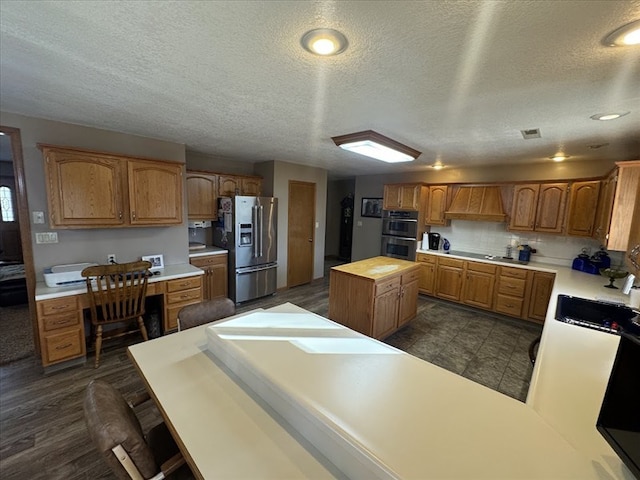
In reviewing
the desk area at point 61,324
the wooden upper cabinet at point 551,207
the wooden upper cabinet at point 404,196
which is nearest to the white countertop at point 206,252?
the desk area at point 61,324

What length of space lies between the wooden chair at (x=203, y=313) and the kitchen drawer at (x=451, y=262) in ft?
12.3

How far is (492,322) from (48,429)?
5038 millimetres

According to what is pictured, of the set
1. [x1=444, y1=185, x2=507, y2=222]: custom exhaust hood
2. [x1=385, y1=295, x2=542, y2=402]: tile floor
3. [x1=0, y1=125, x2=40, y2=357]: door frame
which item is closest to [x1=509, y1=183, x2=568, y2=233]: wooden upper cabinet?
[x1=444, y1=185, x2=507, y2=222]: custom exhaust hood

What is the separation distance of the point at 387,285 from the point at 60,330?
331cm

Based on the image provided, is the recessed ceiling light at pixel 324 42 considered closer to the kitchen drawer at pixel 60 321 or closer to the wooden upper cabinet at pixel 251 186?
the kitchen drawer at pixel 60 321

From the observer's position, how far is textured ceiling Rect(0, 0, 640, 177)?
1.07 m

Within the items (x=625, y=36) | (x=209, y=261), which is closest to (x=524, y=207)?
(x=625, y=36)

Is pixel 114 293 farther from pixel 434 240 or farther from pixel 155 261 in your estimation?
pixel 434 240

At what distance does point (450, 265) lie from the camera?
182 inches

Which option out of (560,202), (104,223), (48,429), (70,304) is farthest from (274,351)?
(560,202)

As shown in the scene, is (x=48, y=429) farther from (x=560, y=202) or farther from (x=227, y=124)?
(x=560, y=202)

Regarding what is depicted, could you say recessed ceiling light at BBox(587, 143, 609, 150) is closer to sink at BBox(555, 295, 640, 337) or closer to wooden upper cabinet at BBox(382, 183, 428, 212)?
sink at BBox(555, 295, 640, 337)

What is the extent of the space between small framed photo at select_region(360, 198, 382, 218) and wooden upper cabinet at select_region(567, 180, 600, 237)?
313 centimetres

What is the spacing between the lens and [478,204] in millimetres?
4582
